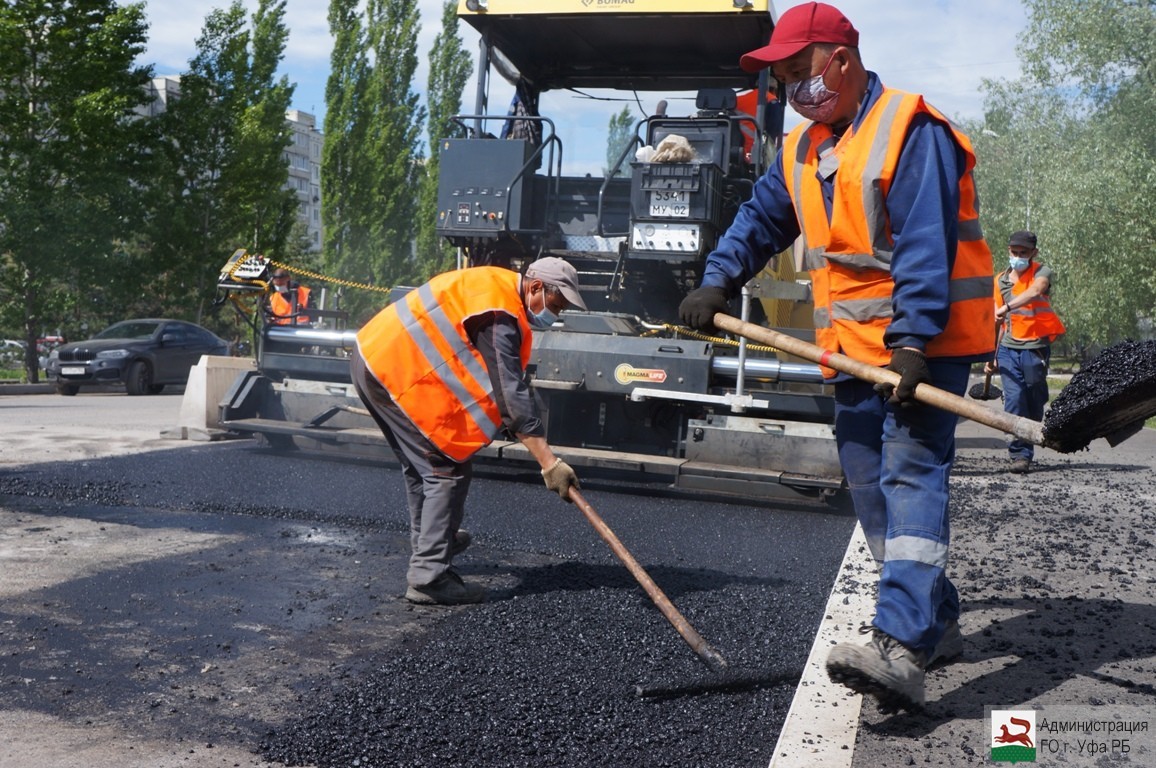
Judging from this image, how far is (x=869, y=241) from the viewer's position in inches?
129

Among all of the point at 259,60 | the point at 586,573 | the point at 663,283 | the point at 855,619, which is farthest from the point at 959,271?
the point at 259,60

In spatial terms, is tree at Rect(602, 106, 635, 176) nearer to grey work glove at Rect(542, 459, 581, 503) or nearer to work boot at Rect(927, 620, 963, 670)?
grey work glove at Rect(542, 459, 581, 503)

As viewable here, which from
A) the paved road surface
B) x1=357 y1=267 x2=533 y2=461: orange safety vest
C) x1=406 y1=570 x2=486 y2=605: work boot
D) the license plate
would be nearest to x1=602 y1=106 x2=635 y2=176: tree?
the license plate

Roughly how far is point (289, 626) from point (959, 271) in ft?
7.90

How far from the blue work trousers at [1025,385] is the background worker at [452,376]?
5989mm

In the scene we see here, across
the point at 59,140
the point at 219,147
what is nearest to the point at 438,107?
the point at 219,147

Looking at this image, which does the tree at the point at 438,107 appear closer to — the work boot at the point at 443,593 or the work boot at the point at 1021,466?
the work boot at the point at 1021,466

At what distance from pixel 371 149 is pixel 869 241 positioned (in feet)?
93.5

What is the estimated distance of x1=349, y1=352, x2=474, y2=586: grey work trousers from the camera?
429 cm

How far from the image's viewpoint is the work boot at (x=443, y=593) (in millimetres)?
4242

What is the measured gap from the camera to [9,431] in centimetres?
939

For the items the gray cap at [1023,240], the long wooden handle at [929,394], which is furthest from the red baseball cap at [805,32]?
the gray cap at [1023,240]

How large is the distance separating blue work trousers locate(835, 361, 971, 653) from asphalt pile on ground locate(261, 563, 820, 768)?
17.6 inches

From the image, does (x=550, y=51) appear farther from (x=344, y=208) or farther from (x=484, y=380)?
(x=344, y=208)
